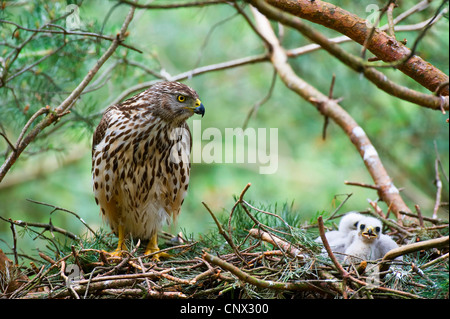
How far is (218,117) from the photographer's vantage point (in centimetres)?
988

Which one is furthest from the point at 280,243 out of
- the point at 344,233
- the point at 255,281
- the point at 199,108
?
the point at 199,108

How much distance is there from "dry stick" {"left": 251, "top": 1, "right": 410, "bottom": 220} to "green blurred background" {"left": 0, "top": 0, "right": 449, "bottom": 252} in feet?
1.62

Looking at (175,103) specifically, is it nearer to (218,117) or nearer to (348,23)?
(348,23)

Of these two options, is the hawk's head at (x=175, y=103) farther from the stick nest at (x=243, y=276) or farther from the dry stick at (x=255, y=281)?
the dry stick at (x=255, y=281)

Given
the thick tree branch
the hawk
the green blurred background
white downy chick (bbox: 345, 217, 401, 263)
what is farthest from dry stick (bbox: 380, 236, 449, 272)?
the hawk

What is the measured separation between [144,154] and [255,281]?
1.70 metres

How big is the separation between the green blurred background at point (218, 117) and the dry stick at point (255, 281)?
1.56 meters

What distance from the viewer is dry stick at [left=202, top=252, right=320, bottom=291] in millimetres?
2803

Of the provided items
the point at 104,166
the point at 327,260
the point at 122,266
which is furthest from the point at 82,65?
the point at 327,260

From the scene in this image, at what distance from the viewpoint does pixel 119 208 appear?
4.46 meters

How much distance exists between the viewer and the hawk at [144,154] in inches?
165

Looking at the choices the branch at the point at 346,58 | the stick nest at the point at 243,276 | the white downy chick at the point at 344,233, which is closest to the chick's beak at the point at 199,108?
the stick nest at the point at 243,276

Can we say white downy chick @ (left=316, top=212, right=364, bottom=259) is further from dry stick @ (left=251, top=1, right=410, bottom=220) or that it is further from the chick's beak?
the chick's beak
